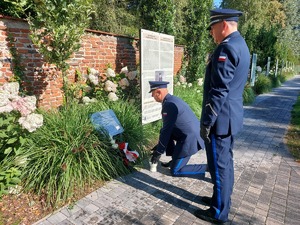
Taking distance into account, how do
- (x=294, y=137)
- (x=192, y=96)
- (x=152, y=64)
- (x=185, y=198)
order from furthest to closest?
(x=192, y=96) → (x=294, y=137) → (x=152, y=64) → (x=185, y=198)

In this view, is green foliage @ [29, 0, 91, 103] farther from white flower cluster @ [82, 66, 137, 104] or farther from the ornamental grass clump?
the ornamental grass clump

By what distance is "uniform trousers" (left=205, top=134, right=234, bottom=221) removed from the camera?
2.52m

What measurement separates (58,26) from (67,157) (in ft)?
6.48

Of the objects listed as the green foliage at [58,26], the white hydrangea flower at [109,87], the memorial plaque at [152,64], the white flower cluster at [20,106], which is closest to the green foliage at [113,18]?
the memorial plaque at [152,64]

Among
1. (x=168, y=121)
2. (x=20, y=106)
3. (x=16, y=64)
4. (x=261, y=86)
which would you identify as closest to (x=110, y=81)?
(x=16, y=64)

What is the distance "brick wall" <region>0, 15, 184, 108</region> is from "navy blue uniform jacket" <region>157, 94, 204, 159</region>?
210cm

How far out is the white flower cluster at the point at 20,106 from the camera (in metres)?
2.71

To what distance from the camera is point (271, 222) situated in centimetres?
272

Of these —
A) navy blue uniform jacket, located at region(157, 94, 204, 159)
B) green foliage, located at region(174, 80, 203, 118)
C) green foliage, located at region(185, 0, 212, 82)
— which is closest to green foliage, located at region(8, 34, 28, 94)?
navy blue uniform jacket, located at region(157, 94, 204, 159)

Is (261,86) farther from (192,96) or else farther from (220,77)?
(220,77)

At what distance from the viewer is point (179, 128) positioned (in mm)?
3494

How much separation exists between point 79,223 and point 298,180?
10.8 feet

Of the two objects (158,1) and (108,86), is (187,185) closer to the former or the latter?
(108,86)

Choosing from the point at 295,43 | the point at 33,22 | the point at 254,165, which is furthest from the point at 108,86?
the point at 295,43
